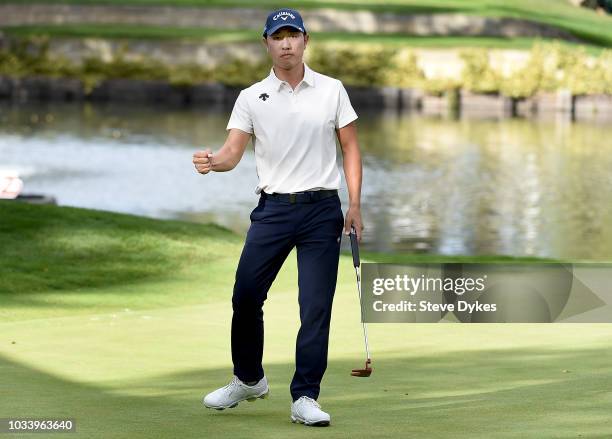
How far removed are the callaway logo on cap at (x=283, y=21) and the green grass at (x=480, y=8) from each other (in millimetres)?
51293

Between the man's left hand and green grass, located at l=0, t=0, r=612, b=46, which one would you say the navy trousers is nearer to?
the man's left hand

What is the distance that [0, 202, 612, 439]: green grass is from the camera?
7.04 m

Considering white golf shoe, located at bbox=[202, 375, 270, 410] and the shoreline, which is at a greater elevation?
white golf shoe, located at bbox=[202, 375, 270, 410]

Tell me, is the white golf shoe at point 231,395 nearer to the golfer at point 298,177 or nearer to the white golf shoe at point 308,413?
the golfer at point 298,177

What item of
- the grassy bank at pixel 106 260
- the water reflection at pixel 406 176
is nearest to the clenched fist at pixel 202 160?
the grassy bank at pixel 106 260

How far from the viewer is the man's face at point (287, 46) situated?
7277 millimetres

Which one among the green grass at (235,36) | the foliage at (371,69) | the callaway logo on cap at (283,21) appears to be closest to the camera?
the callaway logo on cap at (283,21)

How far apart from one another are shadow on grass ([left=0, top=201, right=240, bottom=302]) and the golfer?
20.2 feet

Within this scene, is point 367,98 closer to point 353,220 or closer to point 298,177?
point 353,220

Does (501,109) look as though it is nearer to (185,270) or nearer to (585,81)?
(585,81)

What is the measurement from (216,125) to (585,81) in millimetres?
12932

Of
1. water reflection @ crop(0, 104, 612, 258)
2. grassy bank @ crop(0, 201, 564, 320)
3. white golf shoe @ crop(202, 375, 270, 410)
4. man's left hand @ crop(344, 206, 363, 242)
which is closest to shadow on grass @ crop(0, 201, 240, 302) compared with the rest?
grassy bank @ crop(0, 201, 564, 320)

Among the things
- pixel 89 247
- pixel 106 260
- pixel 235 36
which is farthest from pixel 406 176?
pixel 235 36

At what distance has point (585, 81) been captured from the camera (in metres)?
49.3
